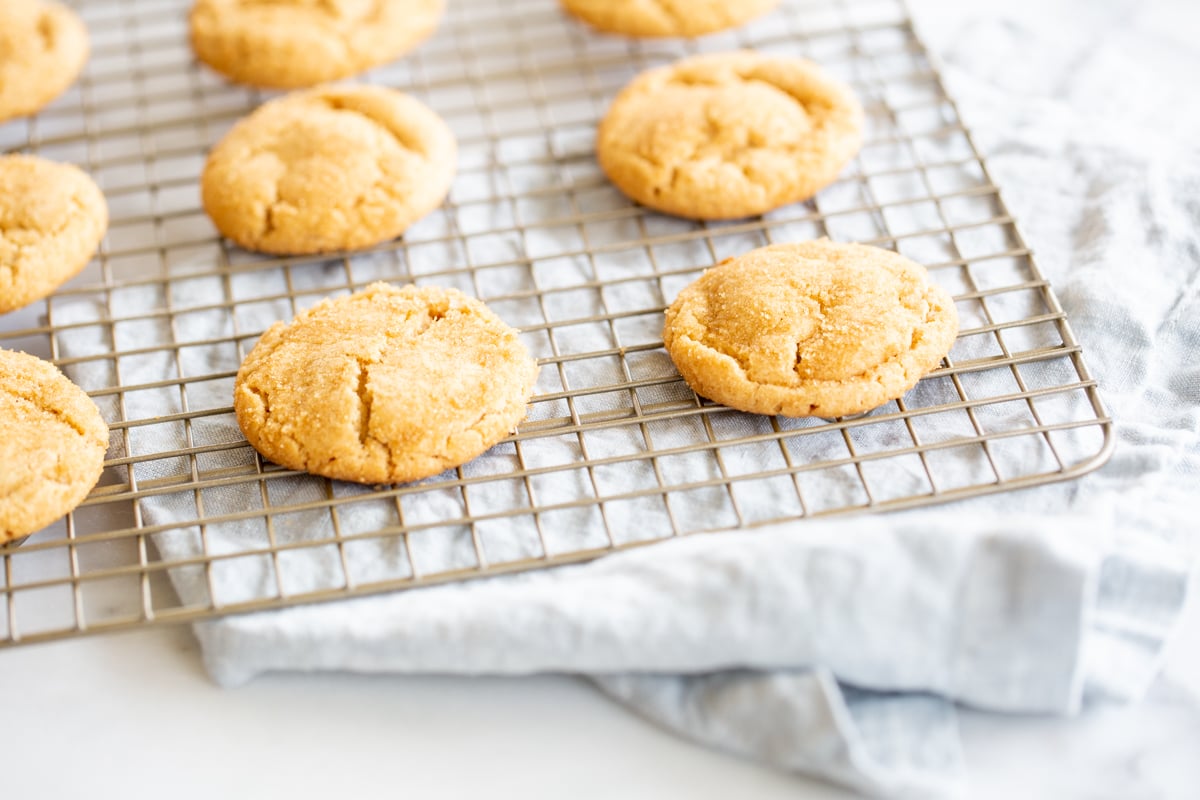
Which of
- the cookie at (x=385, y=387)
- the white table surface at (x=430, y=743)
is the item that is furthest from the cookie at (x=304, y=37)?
the white table surface at (x=430, y=743)

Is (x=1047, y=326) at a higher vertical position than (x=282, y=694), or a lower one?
higher

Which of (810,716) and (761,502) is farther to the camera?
(761,502)

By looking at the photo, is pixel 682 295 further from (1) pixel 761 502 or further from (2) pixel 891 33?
(2) pixel 891 33

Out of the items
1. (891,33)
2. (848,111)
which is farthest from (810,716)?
(891,33)

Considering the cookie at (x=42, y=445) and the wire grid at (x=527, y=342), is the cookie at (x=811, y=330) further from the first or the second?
the cookie at (x=42, y=445)

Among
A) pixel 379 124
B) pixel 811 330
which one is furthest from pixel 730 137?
pixel 379 124

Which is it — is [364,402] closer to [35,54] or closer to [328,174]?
[328,174]

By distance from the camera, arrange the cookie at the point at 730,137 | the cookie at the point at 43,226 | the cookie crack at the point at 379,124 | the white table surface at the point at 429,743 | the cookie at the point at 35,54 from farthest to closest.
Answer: the cookie at the point at 35,54
the cookie crack at the point at 379,124
the cookie at the point at 730,137
the cookie at the point at 43,226
the white table surface at the point at 429,743
